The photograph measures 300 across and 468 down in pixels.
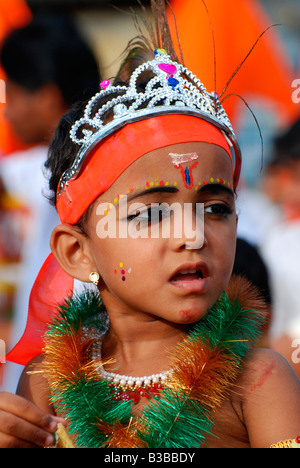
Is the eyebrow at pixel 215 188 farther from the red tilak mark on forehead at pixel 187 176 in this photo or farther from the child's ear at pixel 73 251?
the child's ear at pixel 73 251

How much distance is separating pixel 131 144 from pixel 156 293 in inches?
17.9

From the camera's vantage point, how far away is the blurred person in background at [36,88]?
4418 mm

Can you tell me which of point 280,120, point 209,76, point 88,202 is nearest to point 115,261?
point 88,202

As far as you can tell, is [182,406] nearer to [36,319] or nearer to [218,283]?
[218,283]

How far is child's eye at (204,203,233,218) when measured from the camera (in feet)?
6.36

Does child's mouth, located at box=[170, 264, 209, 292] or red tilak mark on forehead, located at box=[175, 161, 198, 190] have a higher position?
red tilak mark on forehead, located at box=[175, 161, 198, 190]

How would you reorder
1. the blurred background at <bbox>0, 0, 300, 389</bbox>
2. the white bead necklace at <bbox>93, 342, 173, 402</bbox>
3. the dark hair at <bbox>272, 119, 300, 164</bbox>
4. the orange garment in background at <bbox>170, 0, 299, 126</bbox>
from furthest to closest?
1. the dark hair at <bbox>272, 119, 300, 164</bbox>
2. the orange garment in background at <bbox>170, 0, 299, 126</bbox>
3. the blurred background at <bbox>0, 0, 300, 389</bbox>
4. the white bead necklace at <bbox>93, 342, 173, 402</bbox>

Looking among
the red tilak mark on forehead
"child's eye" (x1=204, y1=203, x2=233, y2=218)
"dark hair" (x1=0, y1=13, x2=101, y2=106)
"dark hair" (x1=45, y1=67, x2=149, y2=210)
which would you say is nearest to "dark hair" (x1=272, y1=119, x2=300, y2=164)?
"dark hair" (x1=0, y1=13, x2=101, y2=106)

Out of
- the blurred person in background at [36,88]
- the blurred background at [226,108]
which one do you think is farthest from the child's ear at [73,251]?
the blurred person in background at [36,88]

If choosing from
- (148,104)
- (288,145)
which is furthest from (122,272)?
(288,145)

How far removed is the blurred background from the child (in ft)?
3.52

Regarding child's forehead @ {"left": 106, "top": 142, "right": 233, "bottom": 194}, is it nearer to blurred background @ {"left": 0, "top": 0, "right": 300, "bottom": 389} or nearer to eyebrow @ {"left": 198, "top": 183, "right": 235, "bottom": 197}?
eyebrow @ {"left": 198, "top": 183, "right": 235, "bottom": 197}

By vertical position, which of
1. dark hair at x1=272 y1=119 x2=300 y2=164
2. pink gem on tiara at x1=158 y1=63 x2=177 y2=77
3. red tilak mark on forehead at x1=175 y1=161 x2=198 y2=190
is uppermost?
dark hair at x1=272 y1=119 x2=300 y2=164

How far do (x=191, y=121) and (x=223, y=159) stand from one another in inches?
5.9
